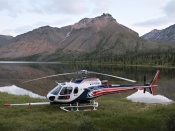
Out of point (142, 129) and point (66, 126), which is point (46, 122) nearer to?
point (66, 126)

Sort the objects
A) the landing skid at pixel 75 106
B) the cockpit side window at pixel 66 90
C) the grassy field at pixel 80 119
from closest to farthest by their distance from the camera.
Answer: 1. the grassy field at pixel 80 119
2. the landing skid at pixel 75 106
3. the cockpit side window at pixel 66 90

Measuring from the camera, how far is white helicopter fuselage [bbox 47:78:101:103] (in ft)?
66.3

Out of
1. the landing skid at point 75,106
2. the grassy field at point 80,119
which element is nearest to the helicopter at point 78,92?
the landing skid at point 75,106

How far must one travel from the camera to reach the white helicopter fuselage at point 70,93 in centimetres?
2022

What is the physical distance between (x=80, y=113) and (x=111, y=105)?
4.54 m

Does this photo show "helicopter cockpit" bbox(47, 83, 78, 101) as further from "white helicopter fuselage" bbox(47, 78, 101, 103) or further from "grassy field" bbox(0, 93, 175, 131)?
"grassy field" bbox(0, 93, 175, 131)

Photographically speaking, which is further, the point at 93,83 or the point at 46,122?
the point at 93,83

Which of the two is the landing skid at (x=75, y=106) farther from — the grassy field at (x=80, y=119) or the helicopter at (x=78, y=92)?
the grassy field at (x=80, y=119)

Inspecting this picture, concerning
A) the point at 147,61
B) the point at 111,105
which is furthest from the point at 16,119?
the point at 147,61

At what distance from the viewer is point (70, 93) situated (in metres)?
20.4

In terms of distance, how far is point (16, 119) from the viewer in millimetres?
16672

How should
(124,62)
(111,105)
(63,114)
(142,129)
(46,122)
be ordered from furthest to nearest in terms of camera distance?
1. (124,62)
2. (111,105)
3. (63,114)
4. (46,122)
5. (142,129)

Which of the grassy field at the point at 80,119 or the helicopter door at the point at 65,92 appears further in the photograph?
the helicopter door at the point at 65,92

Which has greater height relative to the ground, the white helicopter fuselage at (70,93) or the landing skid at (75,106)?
the white helicopter fuselage at (70,93)
